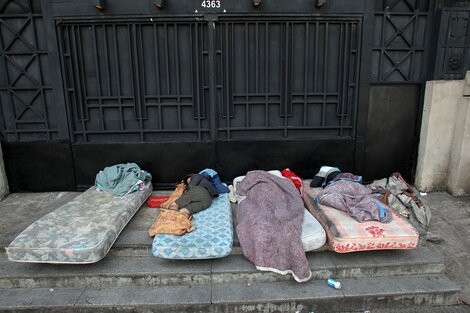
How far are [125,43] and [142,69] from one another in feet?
1.54

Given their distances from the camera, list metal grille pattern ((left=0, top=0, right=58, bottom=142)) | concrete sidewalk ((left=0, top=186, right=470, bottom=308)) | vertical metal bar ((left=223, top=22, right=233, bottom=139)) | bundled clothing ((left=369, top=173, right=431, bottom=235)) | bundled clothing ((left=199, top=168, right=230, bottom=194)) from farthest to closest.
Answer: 1. vertical metal bar ((left=223, top=22, right=233, bottom=139))
2. metal grille pattern ((left=0, top=0, right=58, bottom=142))
3. bundled clothing ((left=199, top=168, right=230, bottom=194))
4. bundled clothing ((left=369, top=173, right=431, bottom=235))
5. concrete sidewalk ((left=0, top=186, right=470, bottom=308))

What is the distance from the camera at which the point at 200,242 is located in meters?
3.07

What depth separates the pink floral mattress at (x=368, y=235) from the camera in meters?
3.09

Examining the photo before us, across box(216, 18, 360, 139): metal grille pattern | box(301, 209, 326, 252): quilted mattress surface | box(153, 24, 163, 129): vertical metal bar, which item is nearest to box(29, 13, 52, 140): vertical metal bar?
box(153, 24, 163, 129): vertical metal bar

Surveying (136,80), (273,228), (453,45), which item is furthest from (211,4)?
(453,45)

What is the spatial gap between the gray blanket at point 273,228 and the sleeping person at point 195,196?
1.54 ft

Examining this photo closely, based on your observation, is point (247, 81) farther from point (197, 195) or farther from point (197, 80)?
point (197, 195)

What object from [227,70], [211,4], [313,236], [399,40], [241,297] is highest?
[211,4]

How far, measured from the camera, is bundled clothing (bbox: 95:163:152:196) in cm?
425

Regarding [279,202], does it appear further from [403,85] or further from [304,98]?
[403,85]

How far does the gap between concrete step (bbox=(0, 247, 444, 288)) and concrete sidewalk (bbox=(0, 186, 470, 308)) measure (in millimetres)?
306

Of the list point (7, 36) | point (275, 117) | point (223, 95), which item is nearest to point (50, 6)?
point (7, 36)

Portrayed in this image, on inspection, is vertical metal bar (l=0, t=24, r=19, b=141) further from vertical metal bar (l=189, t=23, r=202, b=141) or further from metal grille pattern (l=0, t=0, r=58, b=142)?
vertical metal bar (l=189, t=23, r=202, b=141)

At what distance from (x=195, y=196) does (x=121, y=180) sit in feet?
4.40
